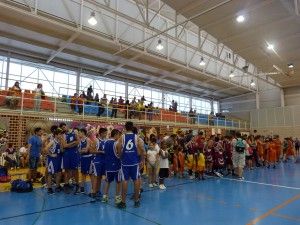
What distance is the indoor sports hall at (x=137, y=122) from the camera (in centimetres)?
551

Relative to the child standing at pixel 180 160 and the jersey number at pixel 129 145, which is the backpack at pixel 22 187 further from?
the child standing at pixel 180 160

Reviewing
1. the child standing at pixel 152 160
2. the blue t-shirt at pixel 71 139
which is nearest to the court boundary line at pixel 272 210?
the child standing at pixel 152 160

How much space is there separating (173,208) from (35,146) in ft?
16.0

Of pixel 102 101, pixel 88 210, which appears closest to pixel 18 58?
pixel 102 101

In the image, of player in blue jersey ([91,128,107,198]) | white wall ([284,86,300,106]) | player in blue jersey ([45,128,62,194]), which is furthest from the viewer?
white wall ([284,86,300,106])

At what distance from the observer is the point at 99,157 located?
6.18 meters

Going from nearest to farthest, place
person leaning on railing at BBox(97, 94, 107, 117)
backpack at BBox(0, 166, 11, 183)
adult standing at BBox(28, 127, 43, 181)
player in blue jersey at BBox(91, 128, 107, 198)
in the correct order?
player in blue jersey at BBox(91, 128, 107, 198) < adult standing at BBox(28, 127, 43, 181) < backpack at BBox(0, 166, 11, 183) < person leaning on railing at BBox(97, 94, 107, 117)

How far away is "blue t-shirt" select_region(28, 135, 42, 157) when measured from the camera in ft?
25.4

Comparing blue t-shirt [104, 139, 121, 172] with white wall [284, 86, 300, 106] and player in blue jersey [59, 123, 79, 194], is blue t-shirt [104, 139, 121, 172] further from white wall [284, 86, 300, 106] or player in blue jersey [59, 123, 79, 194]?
white wall [284, 86, 300, 106]

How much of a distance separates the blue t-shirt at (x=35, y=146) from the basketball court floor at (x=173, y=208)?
4.15ft

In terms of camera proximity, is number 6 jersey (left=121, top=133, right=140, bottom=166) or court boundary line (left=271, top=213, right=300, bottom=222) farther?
number 6 jersey (left=121, top=133, right=140, bottom=166)

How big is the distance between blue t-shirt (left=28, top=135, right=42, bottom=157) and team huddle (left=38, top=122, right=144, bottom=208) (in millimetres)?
1143

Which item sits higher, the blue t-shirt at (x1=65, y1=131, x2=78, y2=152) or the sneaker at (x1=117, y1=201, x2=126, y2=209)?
the blue t-shirt at (x1=65, y1=131, x2=78, y2=152)

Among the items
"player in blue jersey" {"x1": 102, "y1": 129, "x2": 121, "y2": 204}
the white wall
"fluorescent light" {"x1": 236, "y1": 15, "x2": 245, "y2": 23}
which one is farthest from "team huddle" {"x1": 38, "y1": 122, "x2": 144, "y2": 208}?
the white wall
